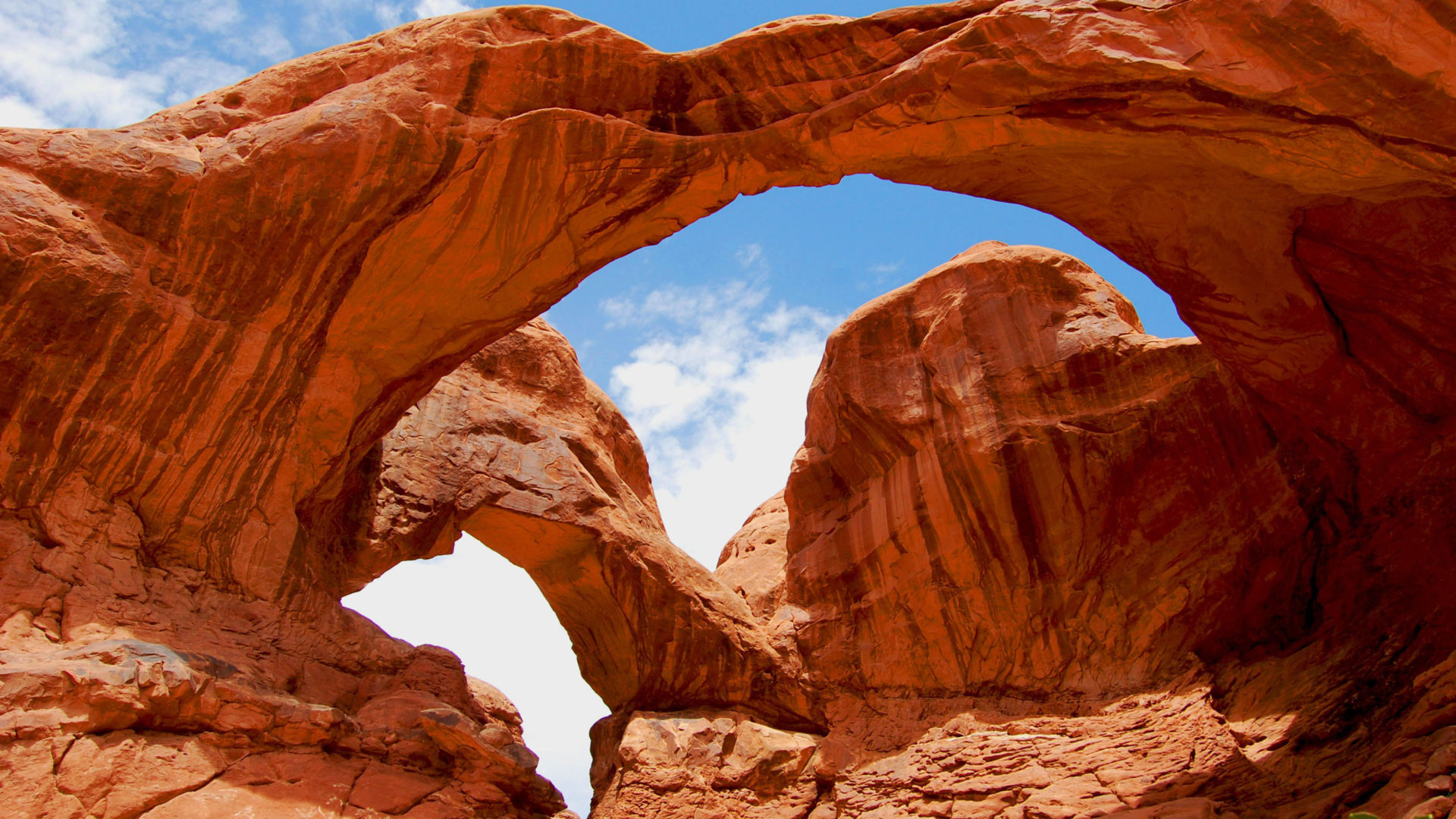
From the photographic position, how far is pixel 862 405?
50.5 ft

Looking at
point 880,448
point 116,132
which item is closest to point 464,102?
point 116,132

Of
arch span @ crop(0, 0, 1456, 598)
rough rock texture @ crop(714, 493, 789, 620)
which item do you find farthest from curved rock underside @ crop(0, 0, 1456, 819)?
rough rock texture @ crop(714, 493, 789, 620)

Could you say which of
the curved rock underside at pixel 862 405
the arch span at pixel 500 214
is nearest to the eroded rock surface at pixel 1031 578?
the curved rock underside at pixel 862 405

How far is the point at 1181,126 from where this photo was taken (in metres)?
9.30

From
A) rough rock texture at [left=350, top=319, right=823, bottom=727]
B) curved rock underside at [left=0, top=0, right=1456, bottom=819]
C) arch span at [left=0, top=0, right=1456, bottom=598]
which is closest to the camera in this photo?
curved rock underside at [left=0, top=0, right=1456, bottom=819]

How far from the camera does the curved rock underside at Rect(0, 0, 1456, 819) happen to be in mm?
9180

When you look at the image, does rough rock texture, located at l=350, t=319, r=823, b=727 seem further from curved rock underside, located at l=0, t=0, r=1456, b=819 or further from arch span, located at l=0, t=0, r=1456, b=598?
arch span, located at l=0, t=0, r=1456, b=598

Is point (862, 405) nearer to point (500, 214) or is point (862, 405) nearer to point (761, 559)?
point (761, 559)

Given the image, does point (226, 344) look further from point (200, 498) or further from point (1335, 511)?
point (1335, 511)

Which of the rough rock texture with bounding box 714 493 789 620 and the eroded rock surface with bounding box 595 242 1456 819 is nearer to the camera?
the eroded rock surface with bounding box 595 242 1456 819

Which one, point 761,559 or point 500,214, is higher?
point 500,214

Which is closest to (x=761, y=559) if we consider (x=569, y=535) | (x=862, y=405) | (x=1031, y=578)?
(x=862, y=405)

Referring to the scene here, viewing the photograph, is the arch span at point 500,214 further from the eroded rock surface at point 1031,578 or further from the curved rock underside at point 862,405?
the eroded rock surface at point 1031,578

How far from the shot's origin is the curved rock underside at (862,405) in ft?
30.1
